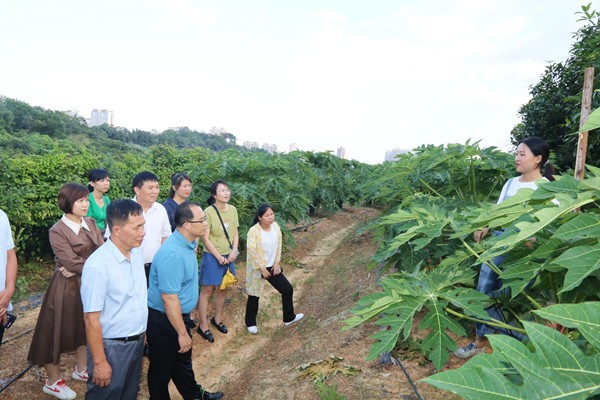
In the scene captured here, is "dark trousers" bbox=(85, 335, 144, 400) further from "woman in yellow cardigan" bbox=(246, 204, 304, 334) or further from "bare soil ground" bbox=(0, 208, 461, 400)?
"woman in yellow cardigan" bbox=(246, 204, 304, 334)

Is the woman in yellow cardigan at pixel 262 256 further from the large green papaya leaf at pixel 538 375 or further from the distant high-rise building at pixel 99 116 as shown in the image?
the distant high-rise building at pixel 99 116

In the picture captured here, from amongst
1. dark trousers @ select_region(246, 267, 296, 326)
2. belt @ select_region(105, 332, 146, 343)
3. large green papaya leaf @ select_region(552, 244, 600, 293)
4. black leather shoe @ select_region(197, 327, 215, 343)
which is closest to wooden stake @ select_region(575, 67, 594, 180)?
large green papaya leaf @ select_region(552, 244, 600, 293)

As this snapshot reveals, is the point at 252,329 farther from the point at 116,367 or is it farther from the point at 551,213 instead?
the point at 551,213

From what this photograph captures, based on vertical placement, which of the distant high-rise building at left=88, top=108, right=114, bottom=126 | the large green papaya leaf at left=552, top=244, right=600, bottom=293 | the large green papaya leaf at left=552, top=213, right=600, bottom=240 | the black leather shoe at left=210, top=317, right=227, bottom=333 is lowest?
the black leather shoe at left=210, top=317, right=227, bottom=333

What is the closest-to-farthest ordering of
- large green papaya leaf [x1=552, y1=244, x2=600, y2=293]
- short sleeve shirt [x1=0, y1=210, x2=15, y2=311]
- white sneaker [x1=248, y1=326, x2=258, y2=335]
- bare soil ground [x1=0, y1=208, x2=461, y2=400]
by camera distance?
large green papaya leaf [x1=552, y1=244, x2=600, y2=293] → short sleeve shirt [x1=0, y1=210, x2=15, y2=311] → bare soil ground [x1=0, y1=208, x2=461, y2=400] → white sneaker [x1=248, y1=326, x2=258, y2=335]

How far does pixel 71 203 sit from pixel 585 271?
10.4 ft

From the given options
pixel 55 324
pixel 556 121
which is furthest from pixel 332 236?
pixel 55 324

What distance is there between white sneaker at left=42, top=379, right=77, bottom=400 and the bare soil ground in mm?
189

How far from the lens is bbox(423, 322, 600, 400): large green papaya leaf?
696 mm

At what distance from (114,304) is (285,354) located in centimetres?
243

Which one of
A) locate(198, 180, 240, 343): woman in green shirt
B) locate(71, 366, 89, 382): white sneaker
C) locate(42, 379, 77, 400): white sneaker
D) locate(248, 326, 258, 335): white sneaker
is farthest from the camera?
locate(248, 326, 258, 335): white sneaker

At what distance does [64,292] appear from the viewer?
9.78 ft

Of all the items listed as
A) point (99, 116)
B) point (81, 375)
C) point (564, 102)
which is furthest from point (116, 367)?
point (99, 116)

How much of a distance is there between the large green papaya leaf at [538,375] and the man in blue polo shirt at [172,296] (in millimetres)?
2197
